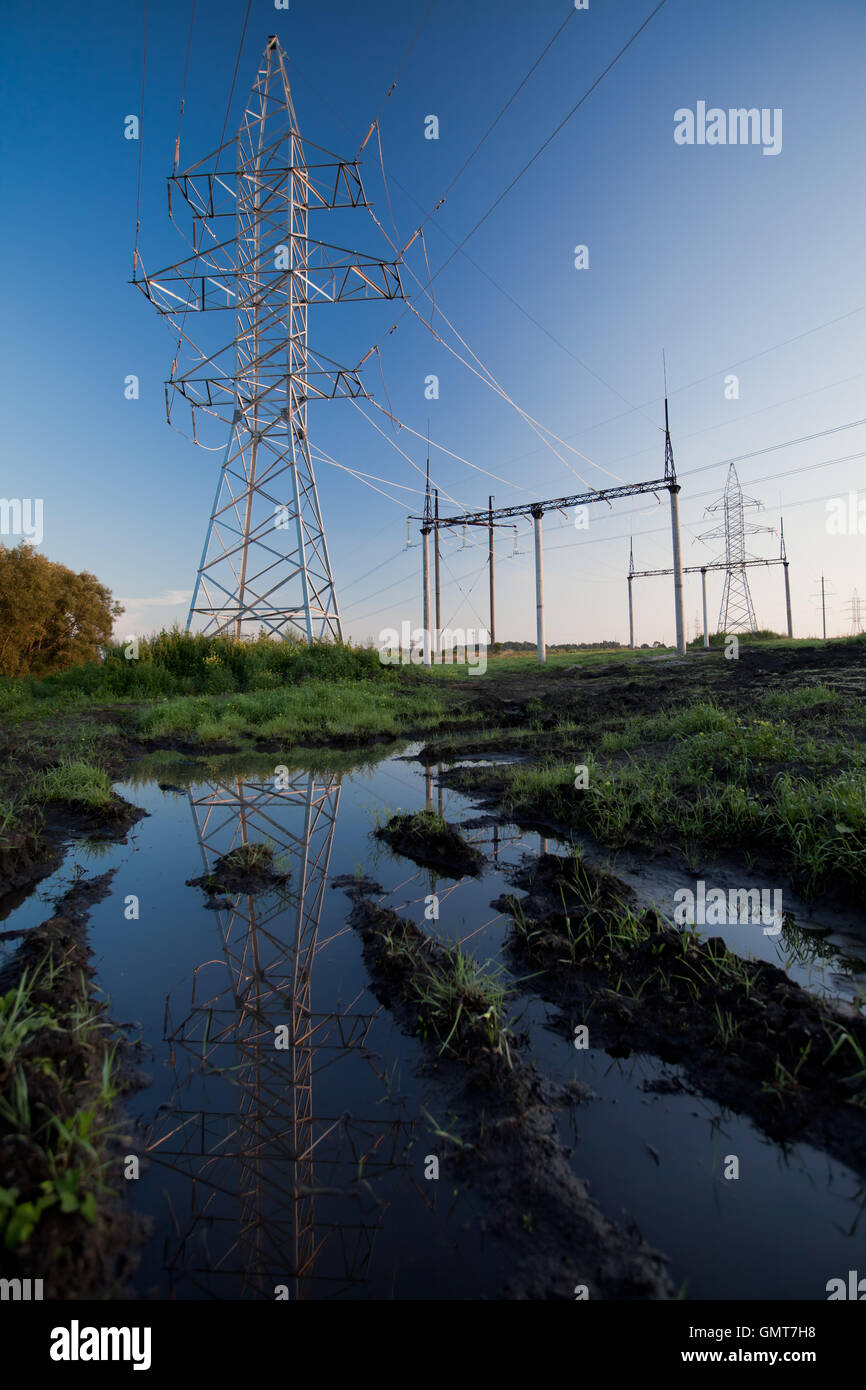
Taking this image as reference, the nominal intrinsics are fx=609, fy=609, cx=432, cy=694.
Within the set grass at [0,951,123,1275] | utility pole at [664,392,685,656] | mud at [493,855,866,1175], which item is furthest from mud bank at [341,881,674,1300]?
utility pole at [664,392,685,656]

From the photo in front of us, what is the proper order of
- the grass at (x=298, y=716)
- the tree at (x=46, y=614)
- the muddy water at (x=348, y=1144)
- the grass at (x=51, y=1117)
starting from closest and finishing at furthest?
the grass at (x=51, y=1117) < the muddy water at (x=348, y=1144) < the grass at (x=298, y=716) < the tree at (x=46, y=614)

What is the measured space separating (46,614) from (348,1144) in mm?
Result: 35326

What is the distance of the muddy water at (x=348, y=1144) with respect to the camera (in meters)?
1.70

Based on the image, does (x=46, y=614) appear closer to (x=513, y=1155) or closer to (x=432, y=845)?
(x=432, y=845)

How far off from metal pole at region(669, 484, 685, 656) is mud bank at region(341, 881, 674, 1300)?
77.6 ft

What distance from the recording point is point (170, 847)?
540 cm

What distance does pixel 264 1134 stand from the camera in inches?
85.0

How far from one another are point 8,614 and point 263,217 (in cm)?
→ 2155

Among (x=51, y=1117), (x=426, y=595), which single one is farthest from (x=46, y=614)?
(x=51, y=1117)

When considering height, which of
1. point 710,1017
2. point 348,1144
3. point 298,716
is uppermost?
point 298,716

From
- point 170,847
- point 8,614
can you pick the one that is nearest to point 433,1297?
point 170,847

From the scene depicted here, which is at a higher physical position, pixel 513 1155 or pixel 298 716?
pixel 298 716

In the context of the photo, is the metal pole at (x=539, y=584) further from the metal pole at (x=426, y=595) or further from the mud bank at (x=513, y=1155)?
the mud bank at (x=513, y=1155)

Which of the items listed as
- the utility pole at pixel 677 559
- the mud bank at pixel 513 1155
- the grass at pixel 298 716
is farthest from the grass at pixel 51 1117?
the utility pole at pixel 677 559
